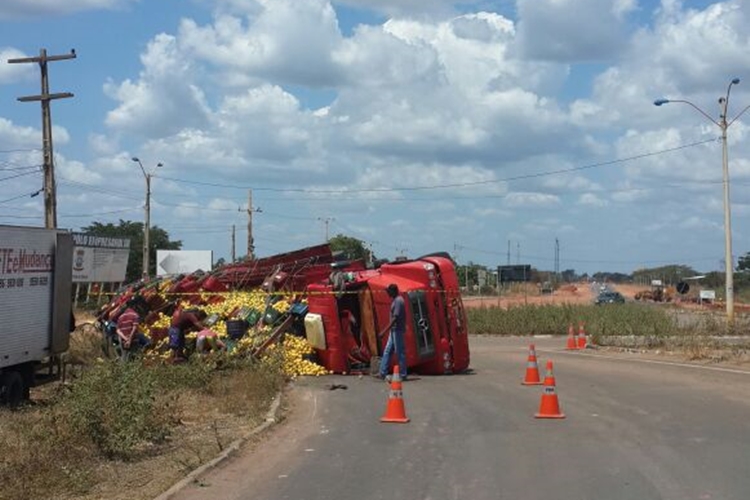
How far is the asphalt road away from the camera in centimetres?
784

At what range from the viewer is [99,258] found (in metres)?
55.2

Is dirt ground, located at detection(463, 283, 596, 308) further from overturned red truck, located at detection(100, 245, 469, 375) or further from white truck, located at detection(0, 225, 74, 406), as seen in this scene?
white truck, located at detection(0, 225, 74, 406)

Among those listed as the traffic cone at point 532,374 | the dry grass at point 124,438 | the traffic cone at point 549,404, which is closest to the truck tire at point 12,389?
the dry grass at point 124,438

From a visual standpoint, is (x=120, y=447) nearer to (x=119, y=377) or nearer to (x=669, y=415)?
(x=119, y=377)

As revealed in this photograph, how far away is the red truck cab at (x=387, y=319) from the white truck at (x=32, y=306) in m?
5.47

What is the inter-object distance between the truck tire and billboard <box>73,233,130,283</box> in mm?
38115

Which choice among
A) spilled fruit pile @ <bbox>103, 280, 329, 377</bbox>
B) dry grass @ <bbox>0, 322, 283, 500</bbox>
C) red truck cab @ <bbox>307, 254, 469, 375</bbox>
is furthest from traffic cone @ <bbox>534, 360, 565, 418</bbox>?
spilled fruit pile @ <bbox>103, 280, 329, 377</bbox>

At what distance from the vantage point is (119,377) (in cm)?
1145

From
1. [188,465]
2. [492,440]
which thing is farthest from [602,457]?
[188,465]

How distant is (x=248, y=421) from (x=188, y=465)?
10.7 ft

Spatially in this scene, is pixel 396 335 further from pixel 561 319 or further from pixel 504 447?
pixel 561 319

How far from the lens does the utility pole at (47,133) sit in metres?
33.2

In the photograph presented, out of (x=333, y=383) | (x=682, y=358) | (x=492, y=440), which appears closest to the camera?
(x=492, y=440)

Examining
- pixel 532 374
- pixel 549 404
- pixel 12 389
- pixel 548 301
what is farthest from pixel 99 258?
pixel 549 404
